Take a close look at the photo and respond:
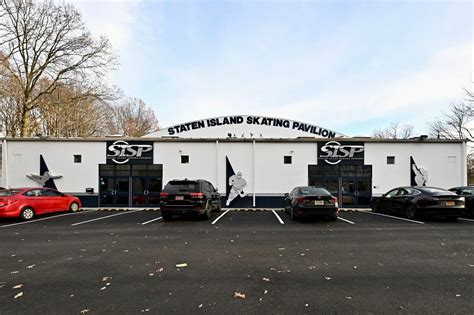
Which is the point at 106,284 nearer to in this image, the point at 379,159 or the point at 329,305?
the point at 329,305

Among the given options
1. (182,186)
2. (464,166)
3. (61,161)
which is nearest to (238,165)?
(182,186)

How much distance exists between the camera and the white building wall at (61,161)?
1602 cm

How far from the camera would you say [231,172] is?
1617cm

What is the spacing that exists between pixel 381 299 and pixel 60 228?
31.7 ft

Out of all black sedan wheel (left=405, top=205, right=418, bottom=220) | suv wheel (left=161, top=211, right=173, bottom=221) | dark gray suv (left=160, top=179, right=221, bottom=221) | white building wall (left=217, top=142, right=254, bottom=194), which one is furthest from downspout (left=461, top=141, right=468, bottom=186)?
suv wheel (left=161, top=211, right=173, bottom=221)

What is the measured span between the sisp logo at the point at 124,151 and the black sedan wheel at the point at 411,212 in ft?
44.2

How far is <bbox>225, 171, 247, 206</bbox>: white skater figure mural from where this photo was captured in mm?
15906

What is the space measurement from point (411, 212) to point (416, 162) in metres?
6.85

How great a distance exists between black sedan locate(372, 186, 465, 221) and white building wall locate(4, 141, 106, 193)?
15.9 metres

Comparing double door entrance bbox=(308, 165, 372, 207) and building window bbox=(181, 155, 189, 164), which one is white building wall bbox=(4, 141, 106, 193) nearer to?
building window bbox=(181, 155, 189, 164)

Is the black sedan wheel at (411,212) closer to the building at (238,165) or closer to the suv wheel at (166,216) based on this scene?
the building at (238,165)

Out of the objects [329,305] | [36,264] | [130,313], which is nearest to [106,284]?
[130,313]

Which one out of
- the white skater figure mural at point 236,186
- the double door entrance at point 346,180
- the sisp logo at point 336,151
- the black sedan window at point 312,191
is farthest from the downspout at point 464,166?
the white skater figure mural at point 236,186

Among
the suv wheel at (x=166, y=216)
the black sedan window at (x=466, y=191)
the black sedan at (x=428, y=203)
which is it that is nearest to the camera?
the black sedan at (x=428, y=203)
